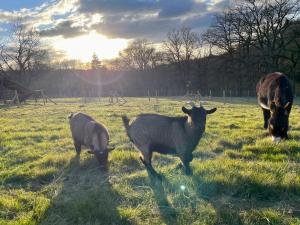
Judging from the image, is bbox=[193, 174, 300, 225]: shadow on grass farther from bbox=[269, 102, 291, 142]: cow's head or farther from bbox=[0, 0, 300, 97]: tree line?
bbox=[0, 0, 300, 97]: tree line

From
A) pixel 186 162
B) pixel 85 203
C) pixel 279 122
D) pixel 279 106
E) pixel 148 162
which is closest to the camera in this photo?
pixel 85 203

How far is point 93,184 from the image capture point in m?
7.94

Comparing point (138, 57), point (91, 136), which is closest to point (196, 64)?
point (138, 57)

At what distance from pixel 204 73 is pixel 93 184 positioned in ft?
217

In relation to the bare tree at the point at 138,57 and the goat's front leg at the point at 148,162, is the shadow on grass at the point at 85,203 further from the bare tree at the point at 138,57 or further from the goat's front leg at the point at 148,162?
the bare tree at the point at 138,57

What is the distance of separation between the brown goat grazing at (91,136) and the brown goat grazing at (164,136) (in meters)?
1.13

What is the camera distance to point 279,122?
1031 centimetres

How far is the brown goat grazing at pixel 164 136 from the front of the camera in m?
8.12

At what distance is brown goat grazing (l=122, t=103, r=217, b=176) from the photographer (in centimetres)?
812

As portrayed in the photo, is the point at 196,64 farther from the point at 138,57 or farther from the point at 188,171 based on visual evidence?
the point at 188,171

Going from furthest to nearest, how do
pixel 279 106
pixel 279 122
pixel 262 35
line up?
1. pixel 262 35
2. pixel 279 106
3. pixel 279 122

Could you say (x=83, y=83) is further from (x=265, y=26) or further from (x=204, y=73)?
(x=265, y=26)

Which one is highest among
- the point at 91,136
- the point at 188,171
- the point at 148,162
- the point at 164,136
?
the point at 164,136

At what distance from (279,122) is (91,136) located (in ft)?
18.5
